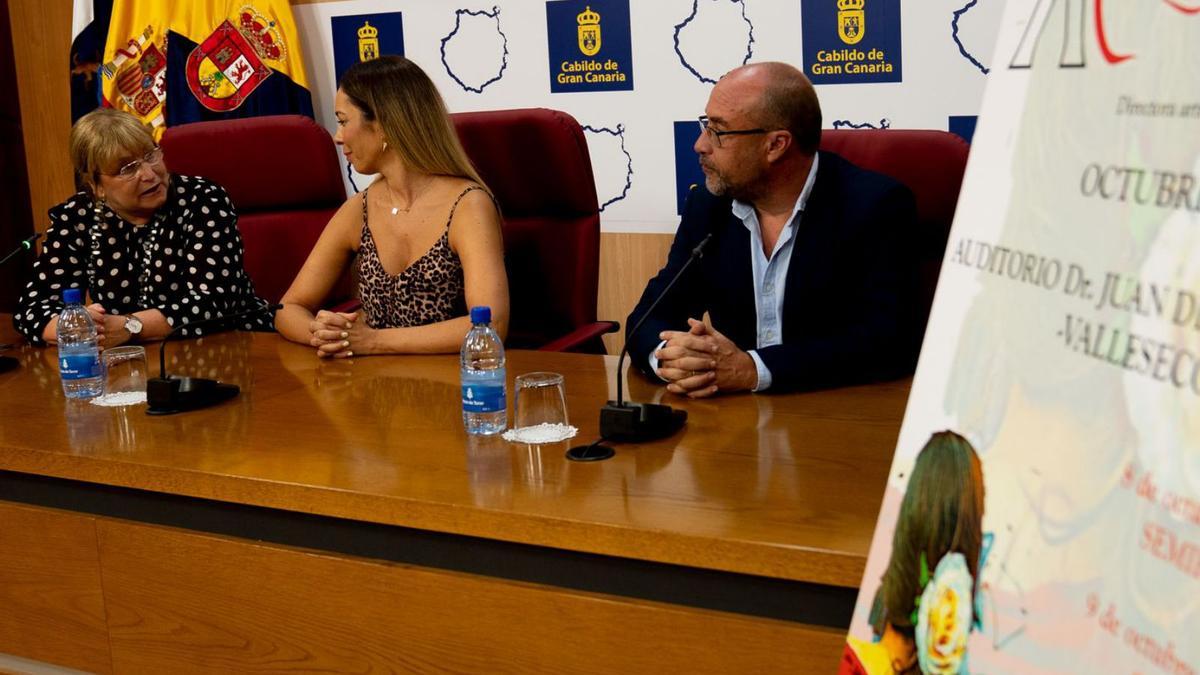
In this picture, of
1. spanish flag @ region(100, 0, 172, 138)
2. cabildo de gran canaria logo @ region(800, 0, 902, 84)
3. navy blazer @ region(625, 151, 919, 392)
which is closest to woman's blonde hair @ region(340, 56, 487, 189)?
navy blazer @ region(625, 151, 919, 392)

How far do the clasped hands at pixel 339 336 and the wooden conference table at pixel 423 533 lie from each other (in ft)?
0.68

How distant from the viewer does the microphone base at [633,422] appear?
5.43 ft

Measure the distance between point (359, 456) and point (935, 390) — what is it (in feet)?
3.10

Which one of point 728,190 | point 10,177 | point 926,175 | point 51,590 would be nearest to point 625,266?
point 728,190

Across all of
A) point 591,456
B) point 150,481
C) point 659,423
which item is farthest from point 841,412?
point 150,481

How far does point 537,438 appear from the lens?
171 cm

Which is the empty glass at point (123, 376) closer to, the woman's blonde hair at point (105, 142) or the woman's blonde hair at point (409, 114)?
the woman's blonde hair at point (105, 142)

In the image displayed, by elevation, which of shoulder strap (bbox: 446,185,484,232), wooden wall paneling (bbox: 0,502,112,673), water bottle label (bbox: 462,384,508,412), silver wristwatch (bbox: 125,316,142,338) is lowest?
wooden wall paneling (bbox: 0,502,112,673)

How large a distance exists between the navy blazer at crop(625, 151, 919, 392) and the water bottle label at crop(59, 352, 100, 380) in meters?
0.94

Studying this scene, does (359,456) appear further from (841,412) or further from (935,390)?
(935,390)

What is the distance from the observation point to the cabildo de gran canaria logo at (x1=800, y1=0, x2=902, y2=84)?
2.91m

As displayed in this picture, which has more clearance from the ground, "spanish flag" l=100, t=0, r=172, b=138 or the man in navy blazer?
"spanish flag" l=100, t=0, r=172, b=138

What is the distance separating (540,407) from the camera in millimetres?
1744

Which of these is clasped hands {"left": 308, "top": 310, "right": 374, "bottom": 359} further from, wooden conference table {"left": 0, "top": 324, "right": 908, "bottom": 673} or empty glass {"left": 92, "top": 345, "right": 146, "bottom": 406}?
empty glass {"left": 92, "top": 345, "right": 146, "bottom": 406}
